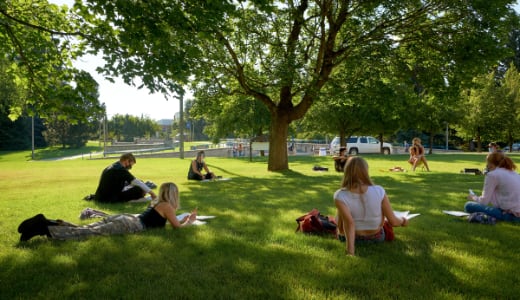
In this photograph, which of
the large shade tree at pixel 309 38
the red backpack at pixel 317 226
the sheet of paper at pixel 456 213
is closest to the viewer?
the red backpack at pixel 317 226

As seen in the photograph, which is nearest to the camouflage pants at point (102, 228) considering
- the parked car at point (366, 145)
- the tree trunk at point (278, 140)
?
the tree trunk at point (278, 140)

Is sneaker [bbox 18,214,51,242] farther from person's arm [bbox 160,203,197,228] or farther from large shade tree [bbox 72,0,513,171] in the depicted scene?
large shade tree [bbox 72,0,513,171]

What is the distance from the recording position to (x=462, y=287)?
12.0ft

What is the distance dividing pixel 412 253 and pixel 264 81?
567 inches

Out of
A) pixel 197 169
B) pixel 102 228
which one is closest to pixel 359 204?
pixel 102 228

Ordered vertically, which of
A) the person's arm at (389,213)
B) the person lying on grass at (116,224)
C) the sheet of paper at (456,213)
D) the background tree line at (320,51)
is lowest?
the sheet of paper at (456,213)

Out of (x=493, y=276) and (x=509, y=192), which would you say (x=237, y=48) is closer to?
(x=509, y=192)

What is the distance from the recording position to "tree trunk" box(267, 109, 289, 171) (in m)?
18.5

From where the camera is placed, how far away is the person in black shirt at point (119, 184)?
8.92 metres

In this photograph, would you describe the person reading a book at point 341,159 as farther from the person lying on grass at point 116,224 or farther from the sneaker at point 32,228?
the sneaker at point 32,228

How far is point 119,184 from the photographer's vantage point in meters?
9.05

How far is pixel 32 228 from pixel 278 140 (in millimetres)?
14266

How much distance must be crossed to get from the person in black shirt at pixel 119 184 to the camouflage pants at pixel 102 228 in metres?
3.05

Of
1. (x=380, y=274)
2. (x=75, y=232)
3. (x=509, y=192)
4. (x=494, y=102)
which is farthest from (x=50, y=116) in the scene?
(x=494, y=102)
